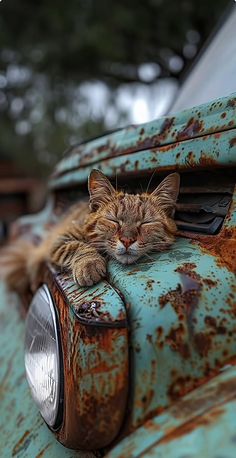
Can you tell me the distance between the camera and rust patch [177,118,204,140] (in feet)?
4.15

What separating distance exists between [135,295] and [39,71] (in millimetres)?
9579

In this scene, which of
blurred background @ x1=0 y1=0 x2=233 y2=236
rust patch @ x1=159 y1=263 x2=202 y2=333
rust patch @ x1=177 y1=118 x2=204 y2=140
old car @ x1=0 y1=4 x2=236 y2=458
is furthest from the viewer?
blurred background @ x1=0 y1=0 x2=233 y2=236

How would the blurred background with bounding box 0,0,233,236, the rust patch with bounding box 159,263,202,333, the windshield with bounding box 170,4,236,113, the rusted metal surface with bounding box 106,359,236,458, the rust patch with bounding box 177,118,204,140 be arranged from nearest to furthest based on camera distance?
the rusted metal surface with bounding box 106,359,236,458 → the rust patch with bounding box 159,263,202,333 → the rust patch with bounding box 177,118,204,140 → the windshield with bounding box 170,4,236,113 → the blurred background with bounding box 0,0,233,236

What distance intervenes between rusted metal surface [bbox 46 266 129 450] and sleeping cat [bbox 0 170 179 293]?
0.60 ft

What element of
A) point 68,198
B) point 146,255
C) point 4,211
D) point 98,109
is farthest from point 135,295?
point 98,109

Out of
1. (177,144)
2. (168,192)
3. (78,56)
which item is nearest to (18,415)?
(168,192)

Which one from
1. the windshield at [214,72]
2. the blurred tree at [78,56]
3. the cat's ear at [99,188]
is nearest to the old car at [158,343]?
the cat's ear at [99,188]

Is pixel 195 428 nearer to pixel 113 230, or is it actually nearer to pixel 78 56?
pixel 113 230

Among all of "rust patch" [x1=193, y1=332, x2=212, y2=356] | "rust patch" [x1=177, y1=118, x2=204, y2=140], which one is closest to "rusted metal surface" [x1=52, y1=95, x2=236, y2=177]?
"rust patch" [x1=177, y1=118, x2=204, y2=140]

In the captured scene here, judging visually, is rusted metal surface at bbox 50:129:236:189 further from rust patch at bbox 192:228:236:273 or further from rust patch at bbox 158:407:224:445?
rust patch at bbox 158:407:224:445

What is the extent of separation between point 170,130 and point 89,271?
0.45 metres

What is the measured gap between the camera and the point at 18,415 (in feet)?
4.63

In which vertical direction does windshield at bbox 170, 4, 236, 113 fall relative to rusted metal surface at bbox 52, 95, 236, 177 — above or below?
above

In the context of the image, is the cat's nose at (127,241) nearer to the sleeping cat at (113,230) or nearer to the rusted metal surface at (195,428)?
the sleeping cat at (113,230)
